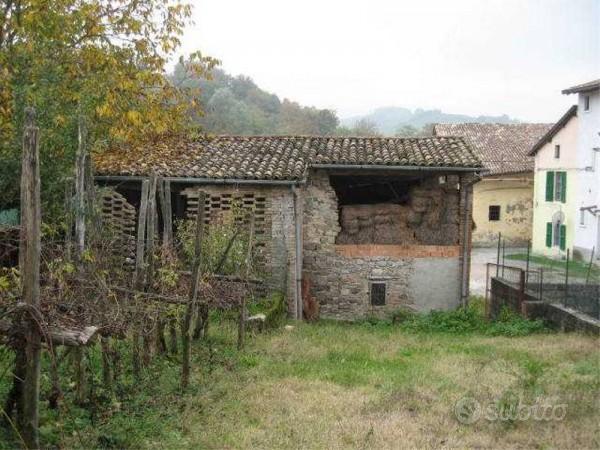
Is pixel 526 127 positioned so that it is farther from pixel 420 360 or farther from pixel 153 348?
pixel 153 348

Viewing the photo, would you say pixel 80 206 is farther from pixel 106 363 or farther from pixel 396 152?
pixel 396 152

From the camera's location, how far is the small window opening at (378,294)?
1516 centimetres

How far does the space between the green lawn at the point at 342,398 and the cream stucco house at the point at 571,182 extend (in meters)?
15.7

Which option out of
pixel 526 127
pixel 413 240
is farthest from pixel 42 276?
pixel 526 127

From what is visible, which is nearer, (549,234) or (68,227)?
(68,227)

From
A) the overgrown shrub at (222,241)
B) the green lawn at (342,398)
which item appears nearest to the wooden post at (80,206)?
the green lawn at (342,398)

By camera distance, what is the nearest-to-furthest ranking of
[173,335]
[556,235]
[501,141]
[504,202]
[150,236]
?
[150,236], [173,335], [556,235], [504,202], [501,141]

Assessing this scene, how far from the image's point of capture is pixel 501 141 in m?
34.7

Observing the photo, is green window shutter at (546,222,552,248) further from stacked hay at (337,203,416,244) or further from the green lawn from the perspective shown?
the green lawn

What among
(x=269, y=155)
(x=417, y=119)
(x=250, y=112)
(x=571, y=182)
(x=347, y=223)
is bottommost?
(x=347, y=223)

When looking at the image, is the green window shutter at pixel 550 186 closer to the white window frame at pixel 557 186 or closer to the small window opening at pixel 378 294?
the white window frame at pixel 557 186

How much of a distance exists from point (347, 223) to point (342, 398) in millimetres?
7757

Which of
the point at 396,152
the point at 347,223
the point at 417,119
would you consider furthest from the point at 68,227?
the point at 417,119

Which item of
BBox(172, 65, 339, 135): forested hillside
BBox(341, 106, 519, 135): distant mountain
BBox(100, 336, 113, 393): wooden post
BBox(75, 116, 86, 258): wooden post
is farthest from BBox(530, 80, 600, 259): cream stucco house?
BBox(341, 106, 519, 135): distant mountain
